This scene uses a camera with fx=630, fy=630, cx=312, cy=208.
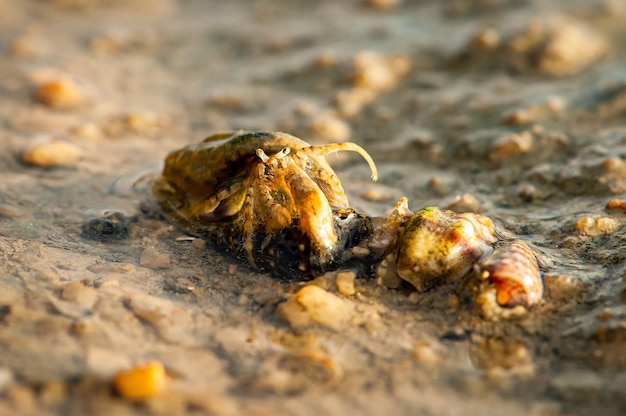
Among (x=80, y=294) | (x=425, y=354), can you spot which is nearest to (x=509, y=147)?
(x=425, y=354)

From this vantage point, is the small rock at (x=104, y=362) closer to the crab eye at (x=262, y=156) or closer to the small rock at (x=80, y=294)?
the small rock at (x=80, y=294)

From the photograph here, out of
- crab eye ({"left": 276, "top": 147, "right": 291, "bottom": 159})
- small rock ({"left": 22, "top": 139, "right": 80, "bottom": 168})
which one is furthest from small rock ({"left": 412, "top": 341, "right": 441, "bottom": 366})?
small rock ({"left": 22, "top": 139, "right": 80, "bottom": 168})

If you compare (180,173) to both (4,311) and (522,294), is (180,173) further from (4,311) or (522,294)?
(522,294)

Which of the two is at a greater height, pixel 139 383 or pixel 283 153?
pixel 283 153

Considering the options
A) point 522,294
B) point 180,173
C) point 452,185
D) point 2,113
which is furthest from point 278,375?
point 2,113

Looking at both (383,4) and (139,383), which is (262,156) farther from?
(383,4)
